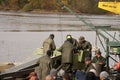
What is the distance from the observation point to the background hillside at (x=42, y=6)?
52188 mm

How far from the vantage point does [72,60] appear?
488 inches

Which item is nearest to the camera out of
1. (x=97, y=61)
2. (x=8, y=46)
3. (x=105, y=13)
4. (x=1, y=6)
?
(x=97, y=61)

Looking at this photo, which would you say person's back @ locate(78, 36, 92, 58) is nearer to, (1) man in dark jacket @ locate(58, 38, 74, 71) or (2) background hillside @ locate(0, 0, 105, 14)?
(1) man in dark jacket @ locate(58, 38, 74, 71)

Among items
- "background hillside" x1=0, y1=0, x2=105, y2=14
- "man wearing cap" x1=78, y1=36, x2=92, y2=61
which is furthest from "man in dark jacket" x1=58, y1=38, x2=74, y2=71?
"background hillside" x1=0, y1=0, x2=105, y2=14

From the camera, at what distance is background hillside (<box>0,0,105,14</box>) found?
52188 millimetres

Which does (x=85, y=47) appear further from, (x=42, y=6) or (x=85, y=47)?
(x=42, y=6)

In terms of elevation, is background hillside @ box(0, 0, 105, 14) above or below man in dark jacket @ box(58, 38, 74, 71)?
below

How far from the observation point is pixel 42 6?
196ft

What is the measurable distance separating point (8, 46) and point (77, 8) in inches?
1128

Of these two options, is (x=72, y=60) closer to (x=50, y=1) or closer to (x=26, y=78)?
(x=26, y=78)

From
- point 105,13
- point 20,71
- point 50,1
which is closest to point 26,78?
point 20,71

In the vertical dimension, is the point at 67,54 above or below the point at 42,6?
above

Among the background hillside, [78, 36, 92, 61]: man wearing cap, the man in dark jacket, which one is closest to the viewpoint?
the man in dark jacket

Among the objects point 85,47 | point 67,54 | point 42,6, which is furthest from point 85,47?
point 42,6
